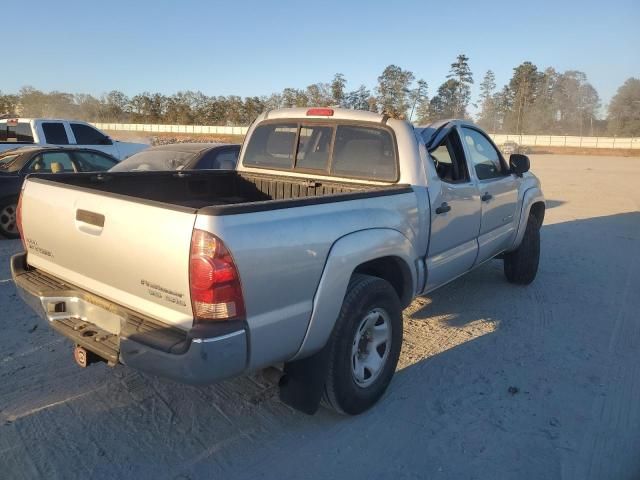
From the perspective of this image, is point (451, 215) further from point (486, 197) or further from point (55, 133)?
point (55, 133)

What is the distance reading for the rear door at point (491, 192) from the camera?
189 inches

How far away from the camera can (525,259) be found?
19.7 feet

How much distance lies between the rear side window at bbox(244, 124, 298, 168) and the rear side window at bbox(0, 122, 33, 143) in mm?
10020

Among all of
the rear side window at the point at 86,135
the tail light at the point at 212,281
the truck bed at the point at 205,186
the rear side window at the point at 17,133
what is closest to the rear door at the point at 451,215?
the truck bed at the point at 205,186

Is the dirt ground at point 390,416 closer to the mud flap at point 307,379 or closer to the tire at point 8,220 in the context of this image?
the mud flap at point 307,379

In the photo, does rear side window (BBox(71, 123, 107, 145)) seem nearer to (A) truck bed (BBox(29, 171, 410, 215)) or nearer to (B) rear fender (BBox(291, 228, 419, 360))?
(A) truck bed (BBox(29, 171, 410, 215))

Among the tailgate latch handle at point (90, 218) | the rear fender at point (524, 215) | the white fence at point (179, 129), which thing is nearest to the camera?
the tailgate latch handle at point (90, 218)

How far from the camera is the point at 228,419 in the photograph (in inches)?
126

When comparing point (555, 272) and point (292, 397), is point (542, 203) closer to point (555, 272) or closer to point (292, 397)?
point (555, 272)

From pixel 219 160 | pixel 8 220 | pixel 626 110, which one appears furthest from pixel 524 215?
pixel 626 110

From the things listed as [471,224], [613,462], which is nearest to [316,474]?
[613,462]

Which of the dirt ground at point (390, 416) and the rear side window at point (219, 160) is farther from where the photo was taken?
the rear side window at point (219, 160)

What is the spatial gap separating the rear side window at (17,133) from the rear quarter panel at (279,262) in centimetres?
1225

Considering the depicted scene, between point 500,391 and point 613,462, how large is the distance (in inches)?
34.1
